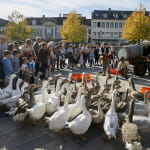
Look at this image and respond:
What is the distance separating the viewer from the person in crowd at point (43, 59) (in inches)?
406

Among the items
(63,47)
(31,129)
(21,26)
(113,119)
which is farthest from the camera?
(21,26)

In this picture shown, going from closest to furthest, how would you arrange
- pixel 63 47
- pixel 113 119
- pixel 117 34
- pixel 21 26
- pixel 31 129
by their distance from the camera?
pixel 113 119
pixel 31 129
pixel 63 47
pixel 21 26
pixel 117 34

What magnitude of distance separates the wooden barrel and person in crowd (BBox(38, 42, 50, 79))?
182 inches

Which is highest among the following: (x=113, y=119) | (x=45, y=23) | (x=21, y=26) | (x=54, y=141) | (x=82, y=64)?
(x=45, y=23)

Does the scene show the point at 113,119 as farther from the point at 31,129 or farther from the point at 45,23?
the point at 45,23

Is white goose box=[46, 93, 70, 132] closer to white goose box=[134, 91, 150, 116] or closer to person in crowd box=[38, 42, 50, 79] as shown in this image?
white goose box=[134, 91, 150, 116]

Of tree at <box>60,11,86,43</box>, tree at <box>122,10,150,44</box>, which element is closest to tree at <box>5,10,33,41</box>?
tree at <box>60,11,86,43</box>

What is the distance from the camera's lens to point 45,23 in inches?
2499

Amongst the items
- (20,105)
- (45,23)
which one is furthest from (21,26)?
(20,105)

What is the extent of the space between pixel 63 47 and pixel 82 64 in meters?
2.03

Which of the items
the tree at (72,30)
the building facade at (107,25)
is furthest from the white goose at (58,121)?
the building facade at (107,25)

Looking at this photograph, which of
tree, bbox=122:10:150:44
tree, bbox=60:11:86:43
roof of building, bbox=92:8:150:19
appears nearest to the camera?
tree, bbox=122:10:150:44

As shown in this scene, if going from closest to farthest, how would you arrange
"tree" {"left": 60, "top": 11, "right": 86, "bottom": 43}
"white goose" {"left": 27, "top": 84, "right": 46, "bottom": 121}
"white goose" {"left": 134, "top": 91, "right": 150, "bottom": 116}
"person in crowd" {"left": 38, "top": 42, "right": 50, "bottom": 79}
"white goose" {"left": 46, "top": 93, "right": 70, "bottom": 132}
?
"white goose" {"left": 46, "top": 93, "right": 70, "bottom": 132}, "white goose" {"left": 27, "top": 84, "right": 46, "bottom": 121}, "white goose" {"left": 134, "top": 91, "right": 150, "bottom": 116}, "person in crowd" {"left": 38, "top": 42, "right": 50, "bottom": 79}, "tree" {"left": 60, "top": 11, "right": 86, "bottom": 43}

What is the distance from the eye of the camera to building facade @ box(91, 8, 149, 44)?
60.2 metres
